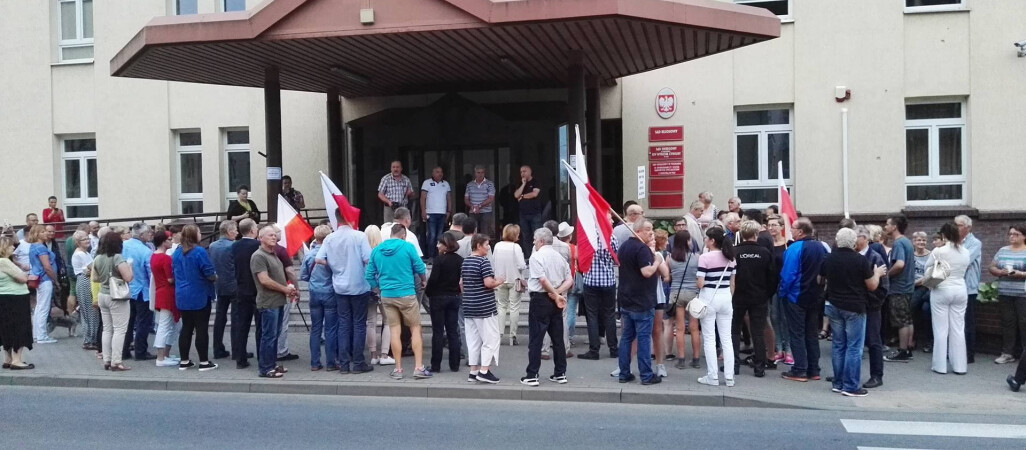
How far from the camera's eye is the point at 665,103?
16.4 m

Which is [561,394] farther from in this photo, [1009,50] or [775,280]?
[1009,50]

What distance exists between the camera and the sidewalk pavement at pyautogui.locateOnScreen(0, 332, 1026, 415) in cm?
897

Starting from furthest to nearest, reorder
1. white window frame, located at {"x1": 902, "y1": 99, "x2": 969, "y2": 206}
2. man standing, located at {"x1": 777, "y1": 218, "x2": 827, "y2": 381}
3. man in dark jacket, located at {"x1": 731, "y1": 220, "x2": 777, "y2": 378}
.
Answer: white window frame, located at {"x1": 902, "y1": 99, "x2": 969, "y2": 206} < man in dark jacket, located at {"x1": 731, "y1": 220, "x2": 777, "y2": 378} < man standing, located at {"x1": 777, "y1": 218, "x2": 827, "y2": 381}

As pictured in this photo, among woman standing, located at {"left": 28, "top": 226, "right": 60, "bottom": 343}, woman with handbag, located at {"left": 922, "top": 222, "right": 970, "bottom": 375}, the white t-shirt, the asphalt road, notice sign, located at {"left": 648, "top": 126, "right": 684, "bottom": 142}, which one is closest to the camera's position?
the asphalt road

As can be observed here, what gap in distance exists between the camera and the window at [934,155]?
52.1 feet

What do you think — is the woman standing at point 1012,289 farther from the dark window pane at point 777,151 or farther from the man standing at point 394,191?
the man standing at point 394,191

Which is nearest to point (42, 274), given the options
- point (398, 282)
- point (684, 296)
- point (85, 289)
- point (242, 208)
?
point (85, 289)

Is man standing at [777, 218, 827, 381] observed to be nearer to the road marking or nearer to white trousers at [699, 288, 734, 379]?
white trousers at [699, 288, 734, 379]

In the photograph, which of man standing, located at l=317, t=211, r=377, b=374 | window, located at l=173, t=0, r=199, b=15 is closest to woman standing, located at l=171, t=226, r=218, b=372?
man standing, located at l=317, t=211, r=377, b=374

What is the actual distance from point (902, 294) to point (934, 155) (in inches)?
239

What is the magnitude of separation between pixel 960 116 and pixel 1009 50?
136 cm

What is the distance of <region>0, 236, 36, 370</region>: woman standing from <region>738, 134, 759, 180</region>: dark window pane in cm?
1212

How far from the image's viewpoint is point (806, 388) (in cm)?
950

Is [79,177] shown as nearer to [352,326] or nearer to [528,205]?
[528,205]
